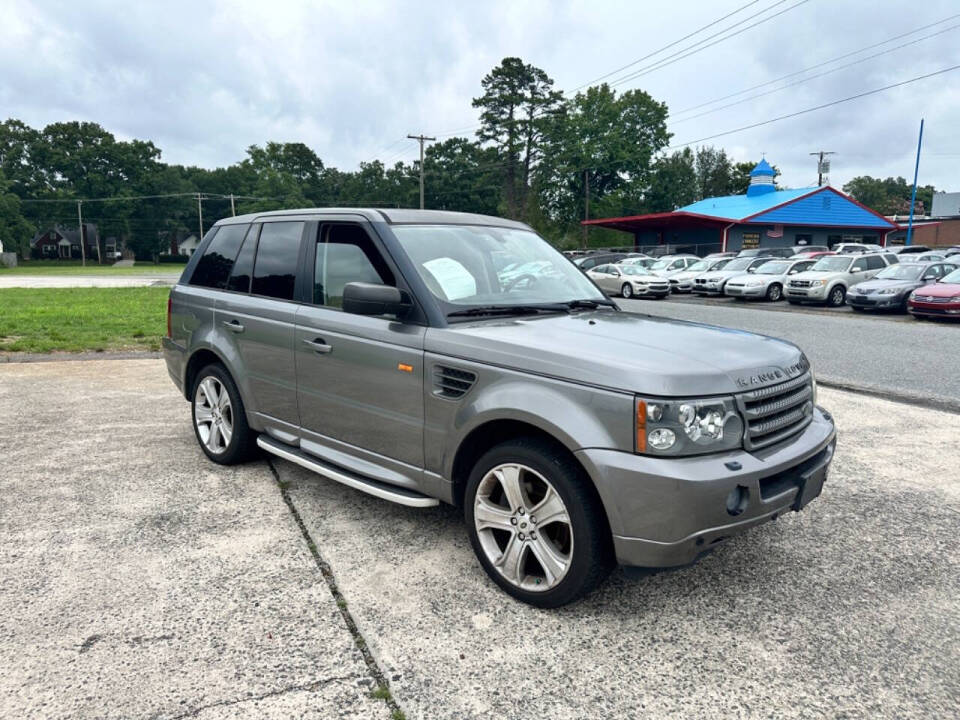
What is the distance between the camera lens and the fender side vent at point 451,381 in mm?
3135

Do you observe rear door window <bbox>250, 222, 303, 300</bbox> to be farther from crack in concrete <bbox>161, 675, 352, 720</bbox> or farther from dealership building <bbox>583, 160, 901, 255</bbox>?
dealership building <bbox>583, 160, 901, 255</bbox>

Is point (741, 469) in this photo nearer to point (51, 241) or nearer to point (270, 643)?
point (270, 643)

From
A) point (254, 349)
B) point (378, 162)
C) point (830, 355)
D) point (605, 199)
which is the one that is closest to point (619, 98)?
point (605, 199)

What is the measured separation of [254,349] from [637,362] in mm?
2676

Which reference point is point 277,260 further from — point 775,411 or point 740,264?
point 740,264

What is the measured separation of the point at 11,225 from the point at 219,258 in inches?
3266

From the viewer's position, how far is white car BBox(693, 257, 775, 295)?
26.2 metres

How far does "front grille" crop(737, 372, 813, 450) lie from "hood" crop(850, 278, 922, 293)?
18.6 meters

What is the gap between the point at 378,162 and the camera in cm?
9281

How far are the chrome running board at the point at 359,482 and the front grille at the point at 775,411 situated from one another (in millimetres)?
1528

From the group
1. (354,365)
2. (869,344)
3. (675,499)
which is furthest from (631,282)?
(675,499)

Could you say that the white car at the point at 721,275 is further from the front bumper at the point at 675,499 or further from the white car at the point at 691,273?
the front bumper at the point at 675,499

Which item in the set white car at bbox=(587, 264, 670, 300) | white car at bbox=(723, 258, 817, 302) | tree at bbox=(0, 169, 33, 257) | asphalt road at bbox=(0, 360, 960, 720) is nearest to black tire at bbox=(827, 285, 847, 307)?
white car at bbox=(723, 258, 817, 302)

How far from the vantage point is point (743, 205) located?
45969 millimetres
